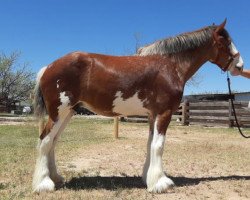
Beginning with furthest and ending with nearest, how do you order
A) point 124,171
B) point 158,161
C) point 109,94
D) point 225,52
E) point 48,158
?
point 124,171 → point 225,52 → point 48,158 → point 109,94 → point 158,161

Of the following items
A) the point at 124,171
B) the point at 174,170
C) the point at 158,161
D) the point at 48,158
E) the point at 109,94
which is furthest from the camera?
the point at 174,170

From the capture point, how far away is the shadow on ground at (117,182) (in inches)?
259

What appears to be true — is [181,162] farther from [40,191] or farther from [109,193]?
[40,191]

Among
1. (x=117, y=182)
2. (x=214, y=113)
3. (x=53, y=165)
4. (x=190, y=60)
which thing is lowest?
(x=117, y=182)

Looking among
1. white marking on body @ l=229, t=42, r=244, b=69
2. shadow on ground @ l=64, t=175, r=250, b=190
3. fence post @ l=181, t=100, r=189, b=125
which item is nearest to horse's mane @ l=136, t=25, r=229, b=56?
white marking on body @ l=229, t=42, r=244, b=69

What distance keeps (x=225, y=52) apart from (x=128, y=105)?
1.96 metres

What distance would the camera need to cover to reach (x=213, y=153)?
34.9 ft

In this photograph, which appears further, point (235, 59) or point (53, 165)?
point (235, 59)

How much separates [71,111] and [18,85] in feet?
127

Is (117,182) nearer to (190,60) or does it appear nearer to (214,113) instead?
(190,60)

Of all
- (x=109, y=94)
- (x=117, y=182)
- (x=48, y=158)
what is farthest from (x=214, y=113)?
(x=48, y=158)

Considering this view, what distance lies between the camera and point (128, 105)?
643 centimetres

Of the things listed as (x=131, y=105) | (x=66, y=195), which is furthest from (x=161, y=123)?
(x=66, y=195)

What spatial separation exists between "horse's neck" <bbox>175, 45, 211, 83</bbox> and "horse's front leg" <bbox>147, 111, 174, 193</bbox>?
0.80 meters
